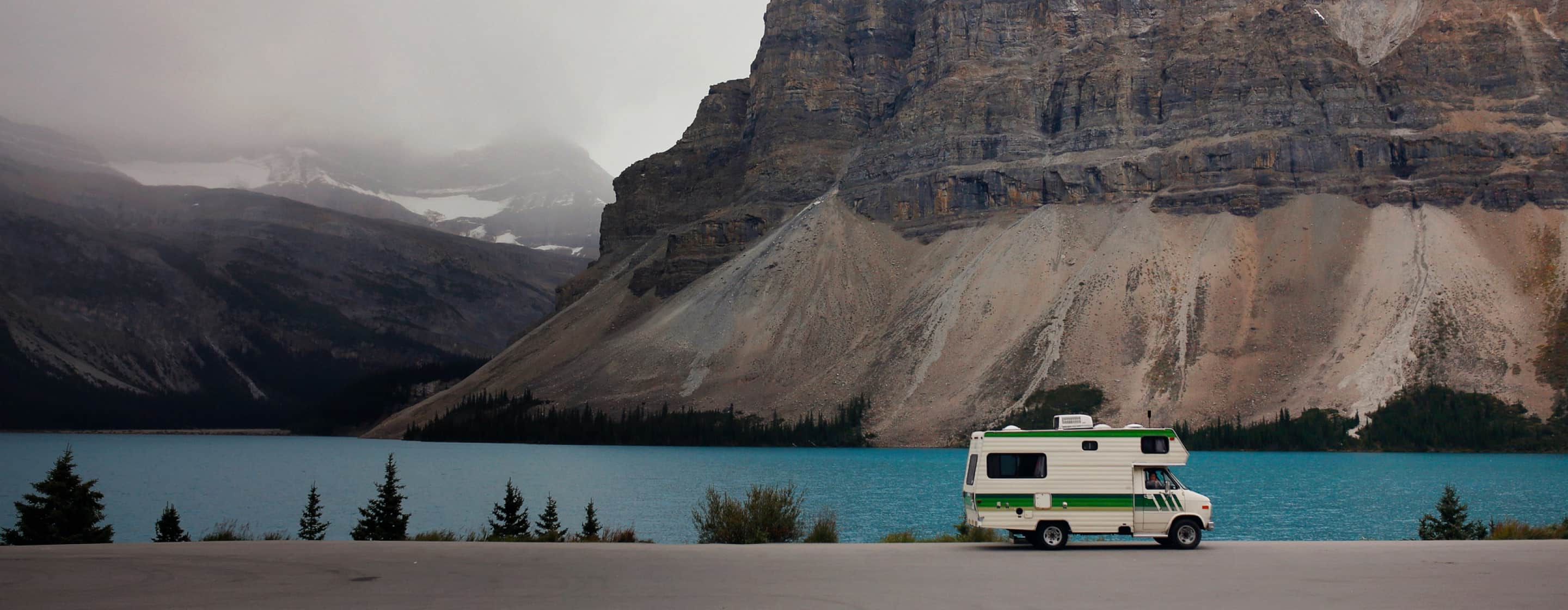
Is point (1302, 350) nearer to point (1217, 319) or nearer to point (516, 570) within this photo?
point (1217, 319)

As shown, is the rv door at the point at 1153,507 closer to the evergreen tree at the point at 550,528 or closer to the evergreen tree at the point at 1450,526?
the evergreen tree at the point at 1450,526

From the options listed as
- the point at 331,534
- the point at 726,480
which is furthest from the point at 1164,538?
the point at 726,480

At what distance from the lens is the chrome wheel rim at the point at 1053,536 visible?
29.8 metres

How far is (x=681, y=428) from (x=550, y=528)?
437ft

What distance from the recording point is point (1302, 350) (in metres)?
154

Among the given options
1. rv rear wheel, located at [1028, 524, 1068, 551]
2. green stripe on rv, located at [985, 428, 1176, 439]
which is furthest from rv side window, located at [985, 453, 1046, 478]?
rv rear wheel, located at [1028, 524, 1068, 551]

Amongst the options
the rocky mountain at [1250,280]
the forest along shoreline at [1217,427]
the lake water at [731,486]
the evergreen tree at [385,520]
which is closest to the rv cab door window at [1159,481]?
the lake water at [731,486]

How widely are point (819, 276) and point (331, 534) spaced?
140 m

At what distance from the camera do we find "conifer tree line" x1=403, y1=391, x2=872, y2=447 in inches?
6388

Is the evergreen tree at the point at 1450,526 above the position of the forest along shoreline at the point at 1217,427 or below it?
below

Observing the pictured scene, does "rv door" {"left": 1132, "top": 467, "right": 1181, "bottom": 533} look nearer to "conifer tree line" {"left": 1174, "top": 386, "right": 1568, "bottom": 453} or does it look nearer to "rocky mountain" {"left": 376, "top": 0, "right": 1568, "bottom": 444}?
"conifer tree line" {"left": 1174, "top": 386, "right": 1568, "bottom": 453}

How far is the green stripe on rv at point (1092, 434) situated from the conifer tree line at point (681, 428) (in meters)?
127

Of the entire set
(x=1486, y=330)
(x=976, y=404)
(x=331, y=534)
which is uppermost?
(x=1486, y=330)

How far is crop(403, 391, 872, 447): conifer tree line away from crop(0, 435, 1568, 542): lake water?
24.3 ft
